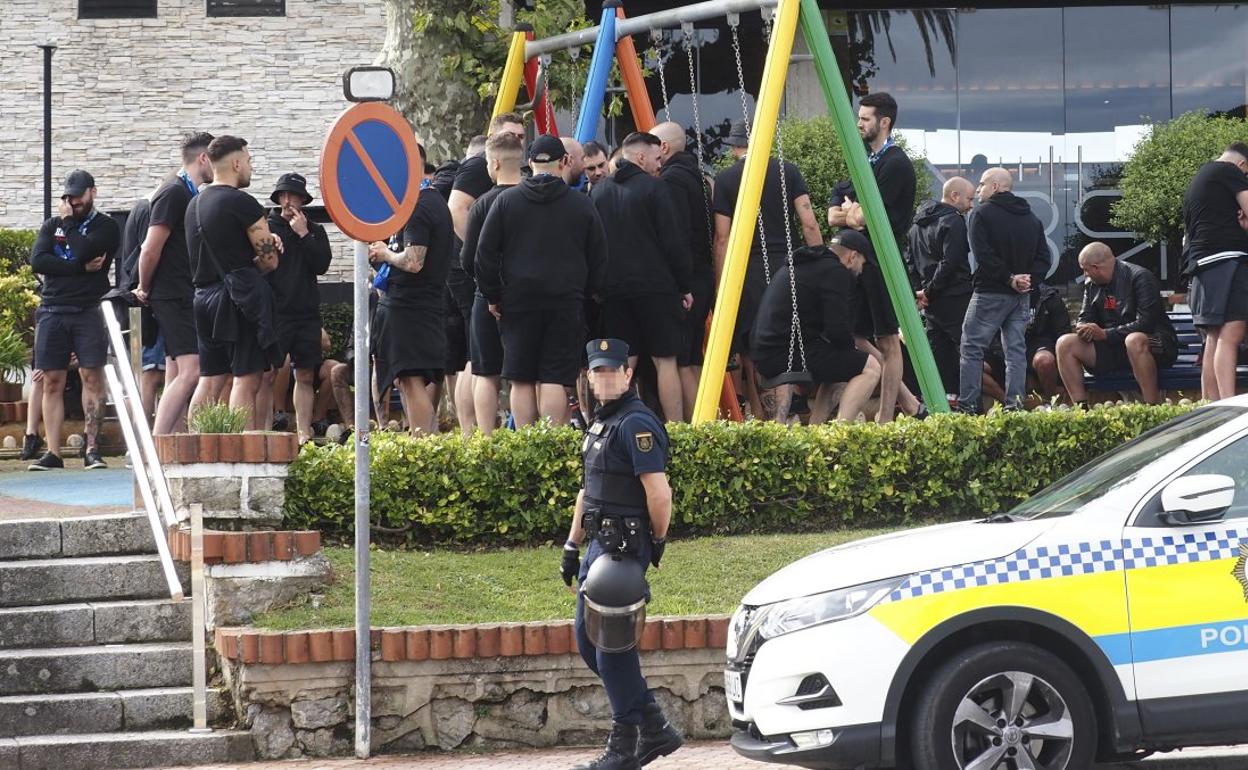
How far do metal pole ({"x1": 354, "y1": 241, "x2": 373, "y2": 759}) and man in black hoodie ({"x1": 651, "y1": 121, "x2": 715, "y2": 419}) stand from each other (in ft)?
13.6

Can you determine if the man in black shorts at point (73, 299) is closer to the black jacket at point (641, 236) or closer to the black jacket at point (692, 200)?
the black jacket at point (641, 236)

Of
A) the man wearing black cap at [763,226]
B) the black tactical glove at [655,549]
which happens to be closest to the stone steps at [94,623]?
the black tactical glove at [655,549]

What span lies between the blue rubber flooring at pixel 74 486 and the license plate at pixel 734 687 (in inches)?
179

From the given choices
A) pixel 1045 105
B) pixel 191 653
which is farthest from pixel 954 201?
pixel 1045 105

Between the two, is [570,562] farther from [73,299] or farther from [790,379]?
[73,299]

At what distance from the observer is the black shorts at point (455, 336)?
13.0 meters

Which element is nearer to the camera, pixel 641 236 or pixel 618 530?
pixel 618 530

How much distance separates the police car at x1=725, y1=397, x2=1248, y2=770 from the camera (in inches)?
254

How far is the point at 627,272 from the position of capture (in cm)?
1159

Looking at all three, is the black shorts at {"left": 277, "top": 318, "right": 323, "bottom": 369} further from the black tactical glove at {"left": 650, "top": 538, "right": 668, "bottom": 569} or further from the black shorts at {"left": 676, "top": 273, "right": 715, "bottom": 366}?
the black tactical glove at {"left": 650, "top": 538, "right": 668, "bottom": 569}

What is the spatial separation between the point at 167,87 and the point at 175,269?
1289cm

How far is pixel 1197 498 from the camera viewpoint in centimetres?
639

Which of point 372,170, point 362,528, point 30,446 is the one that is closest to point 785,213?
point 372,170

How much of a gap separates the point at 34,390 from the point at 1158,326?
8.76 metres
